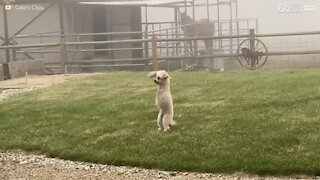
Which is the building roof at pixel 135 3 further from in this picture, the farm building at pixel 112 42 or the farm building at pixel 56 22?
the farm building at pixel 56 22

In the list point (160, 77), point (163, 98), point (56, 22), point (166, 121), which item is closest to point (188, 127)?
point (166, 121)

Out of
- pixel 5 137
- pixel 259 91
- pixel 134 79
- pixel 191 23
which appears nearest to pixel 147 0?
pixel 191 23

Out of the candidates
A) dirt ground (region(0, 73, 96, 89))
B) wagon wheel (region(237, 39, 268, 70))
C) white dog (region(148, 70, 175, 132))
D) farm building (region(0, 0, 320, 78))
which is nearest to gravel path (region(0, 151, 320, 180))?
white dog (region(148, 70, 175, 132))

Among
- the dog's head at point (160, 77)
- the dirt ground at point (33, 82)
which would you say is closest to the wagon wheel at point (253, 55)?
the dirt ground at point (33, 82)

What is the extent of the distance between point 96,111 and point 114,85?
12.7 ft

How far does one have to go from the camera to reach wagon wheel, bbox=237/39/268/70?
59.1 feet

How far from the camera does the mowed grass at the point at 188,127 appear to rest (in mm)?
6312

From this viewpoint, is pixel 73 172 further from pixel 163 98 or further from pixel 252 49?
pixel 252 49

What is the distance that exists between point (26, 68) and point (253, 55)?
702cm

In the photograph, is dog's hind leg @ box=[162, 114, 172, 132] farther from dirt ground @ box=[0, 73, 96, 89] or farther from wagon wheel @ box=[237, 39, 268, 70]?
wagon wheel @ box=[237, 39, 268, 70]

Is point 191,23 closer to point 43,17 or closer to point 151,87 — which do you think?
point 43,17

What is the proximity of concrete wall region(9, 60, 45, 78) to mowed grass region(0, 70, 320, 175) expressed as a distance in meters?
5.22

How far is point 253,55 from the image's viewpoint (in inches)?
709

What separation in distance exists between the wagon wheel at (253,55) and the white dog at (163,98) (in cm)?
1070
